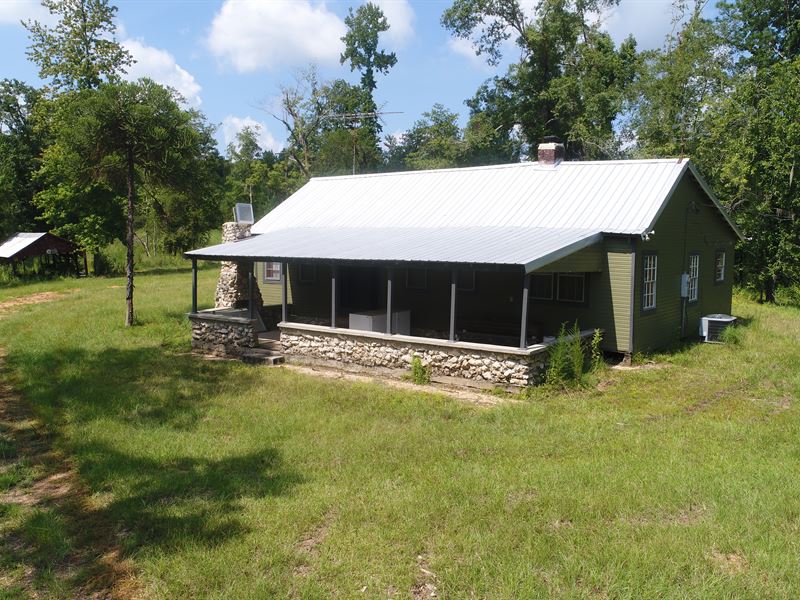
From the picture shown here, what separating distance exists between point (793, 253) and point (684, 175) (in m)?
12.1

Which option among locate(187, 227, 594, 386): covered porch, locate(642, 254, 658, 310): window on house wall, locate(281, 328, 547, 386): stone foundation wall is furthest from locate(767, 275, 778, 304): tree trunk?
locate(281, 328, 547, 386): stone foundation wall

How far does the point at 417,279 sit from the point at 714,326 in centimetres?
727

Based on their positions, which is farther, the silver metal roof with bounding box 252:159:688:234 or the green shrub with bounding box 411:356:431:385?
the silver metal roof with bounding box 252:159:688:234

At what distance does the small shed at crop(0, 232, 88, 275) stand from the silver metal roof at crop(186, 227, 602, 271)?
2326 cm

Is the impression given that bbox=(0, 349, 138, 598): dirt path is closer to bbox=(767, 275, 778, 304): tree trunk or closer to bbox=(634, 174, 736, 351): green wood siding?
bbox=(634, 174, 736, 351): green wood siding

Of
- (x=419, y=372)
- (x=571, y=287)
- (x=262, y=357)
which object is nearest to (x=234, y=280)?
(x=262, y=357)

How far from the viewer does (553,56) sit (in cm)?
3509

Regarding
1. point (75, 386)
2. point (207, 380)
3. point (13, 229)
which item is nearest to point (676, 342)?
point (207, 380)

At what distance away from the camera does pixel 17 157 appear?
41.9 m

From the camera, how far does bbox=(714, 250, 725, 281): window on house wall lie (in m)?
17.4

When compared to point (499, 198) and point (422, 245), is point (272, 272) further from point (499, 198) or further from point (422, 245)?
point (499, 198)

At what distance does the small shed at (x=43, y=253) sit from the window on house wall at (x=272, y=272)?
2208cm

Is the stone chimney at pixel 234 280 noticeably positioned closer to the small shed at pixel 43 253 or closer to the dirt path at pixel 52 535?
the dirt path at pixel 52 535

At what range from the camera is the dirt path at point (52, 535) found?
486 cm
